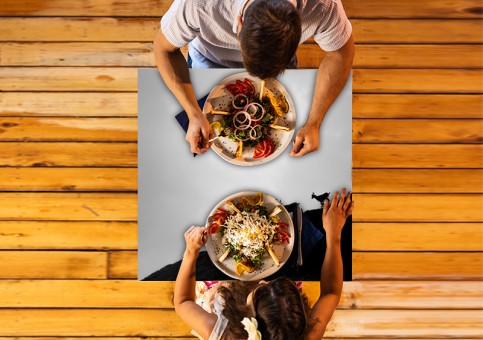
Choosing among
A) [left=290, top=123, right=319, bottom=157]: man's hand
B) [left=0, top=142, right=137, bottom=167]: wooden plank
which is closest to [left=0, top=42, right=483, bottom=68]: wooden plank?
[left=0, top=142, right=137, bottom=167]: wooden plank

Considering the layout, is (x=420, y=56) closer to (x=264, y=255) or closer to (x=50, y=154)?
(x=264, y=255)

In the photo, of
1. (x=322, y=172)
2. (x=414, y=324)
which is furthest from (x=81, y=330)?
(x=414, y=324)

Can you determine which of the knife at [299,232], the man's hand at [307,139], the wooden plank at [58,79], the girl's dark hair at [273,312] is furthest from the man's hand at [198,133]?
the wooden plank at [58,79]

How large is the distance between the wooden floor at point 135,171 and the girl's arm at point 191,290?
0.74m

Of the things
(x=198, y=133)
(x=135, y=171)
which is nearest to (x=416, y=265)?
(x=198, y=133)

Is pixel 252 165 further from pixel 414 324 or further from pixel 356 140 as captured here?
pixel 414 324

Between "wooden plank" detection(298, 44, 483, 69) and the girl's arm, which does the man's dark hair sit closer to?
the girl's arm

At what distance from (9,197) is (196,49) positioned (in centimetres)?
146

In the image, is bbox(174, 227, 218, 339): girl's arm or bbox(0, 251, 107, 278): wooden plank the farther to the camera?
bbox(0, 251, 107, 278): wooden plank

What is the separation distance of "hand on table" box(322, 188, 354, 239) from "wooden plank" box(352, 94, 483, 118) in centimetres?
93

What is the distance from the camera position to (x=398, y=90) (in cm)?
268

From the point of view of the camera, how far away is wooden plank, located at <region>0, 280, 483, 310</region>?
2654 mm

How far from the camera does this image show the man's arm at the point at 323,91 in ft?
6.07

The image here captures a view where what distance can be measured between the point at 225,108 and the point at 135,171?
1009mm
